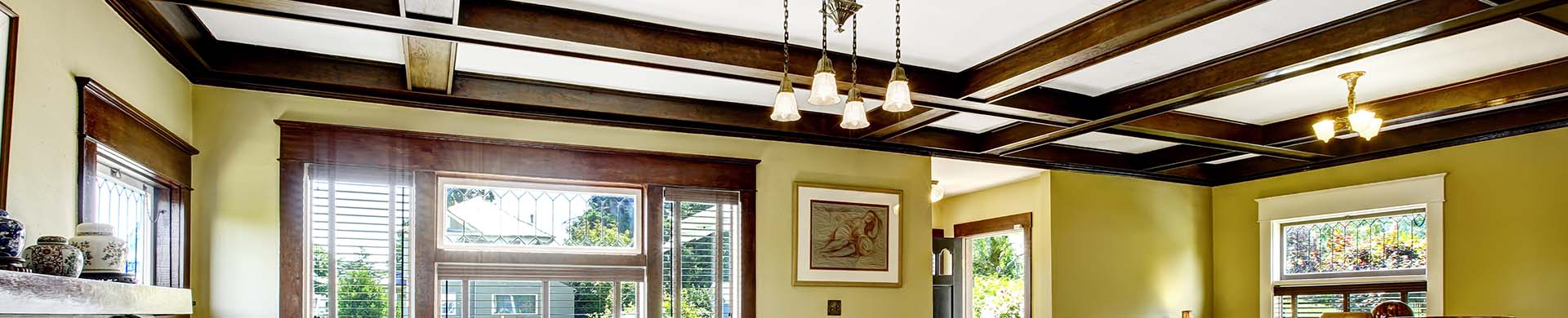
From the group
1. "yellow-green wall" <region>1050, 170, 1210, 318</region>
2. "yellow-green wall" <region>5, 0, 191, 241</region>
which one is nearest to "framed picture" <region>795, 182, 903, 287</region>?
"yellow-green wall" <region>1050, 170, 1210, 318</region>

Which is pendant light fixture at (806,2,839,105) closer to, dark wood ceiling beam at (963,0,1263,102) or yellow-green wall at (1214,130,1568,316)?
dark wood ceiling beam at (963,0,1263,102)

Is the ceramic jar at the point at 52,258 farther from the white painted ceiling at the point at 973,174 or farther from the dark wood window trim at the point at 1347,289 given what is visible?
the dark wood window trim at the point at 1347,289

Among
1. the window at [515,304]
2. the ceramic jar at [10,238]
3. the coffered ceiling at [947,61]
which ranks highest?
the coffered ceiling at [947,61]

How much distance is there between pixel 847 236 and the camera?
6254mm

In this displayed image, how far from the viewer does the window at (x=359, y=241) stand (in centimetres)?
482

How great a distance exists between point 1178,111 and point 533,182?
3.76m

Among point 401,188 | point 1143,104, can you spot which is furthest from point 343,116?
point 1143,104

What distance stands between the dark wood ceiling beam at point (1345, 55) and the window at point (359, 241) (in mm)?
3679

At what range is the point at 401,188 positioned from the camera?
16.5 ft

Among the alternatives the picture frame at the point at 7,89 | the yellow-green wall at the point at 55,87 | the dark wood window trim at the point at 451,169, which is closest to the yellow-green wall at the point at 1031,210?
the dark wood window trim at the point at 451,169

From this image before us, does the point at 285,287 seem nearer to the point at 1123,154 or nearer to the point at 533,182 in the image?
the point at 533,182

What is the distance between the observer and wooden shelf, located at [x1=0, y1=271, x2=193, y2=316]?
6.30 feet

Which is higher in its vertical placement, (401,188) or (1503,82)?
(1503,82)

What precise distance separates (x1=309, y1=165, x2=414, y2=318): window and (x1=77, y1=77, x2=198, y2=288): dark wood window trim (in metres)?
0.57
